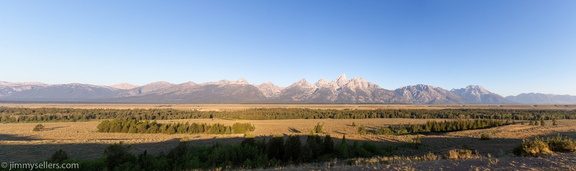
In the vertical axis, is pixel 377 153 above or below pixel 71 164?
below

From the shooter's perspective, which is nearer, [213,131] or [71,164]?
[71,164]

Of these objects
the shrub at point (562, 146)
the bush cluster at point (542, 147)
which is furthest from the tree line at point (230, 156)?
the shrub at point (562, 146)

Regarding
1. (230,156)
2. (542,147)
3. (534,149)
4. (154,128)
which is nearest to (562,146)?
(542,147)

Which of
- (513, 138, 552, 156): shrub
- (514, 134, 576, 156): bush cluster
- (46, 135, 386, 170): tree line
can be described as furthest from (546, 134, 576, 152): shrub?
(46, 135, 386, 170): tree line

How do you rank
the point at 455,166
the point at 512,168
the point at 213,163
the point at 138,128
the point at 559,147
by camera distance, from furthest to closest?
the point at 138,128 < the point at 213,163 < the point at 559,147 < the point at 455,166 < the point at 512,168

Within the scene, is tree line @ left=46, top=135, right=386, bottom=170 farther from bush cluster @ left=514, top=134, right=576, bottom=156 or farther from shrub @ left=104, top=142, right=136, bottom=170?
bush cluster @ left=514, top=134, right=576, bottom=156

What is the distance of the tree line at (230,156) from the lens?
50.2 feet

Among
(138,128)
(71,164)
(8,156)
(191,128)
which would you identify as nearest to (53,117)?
(138,128)

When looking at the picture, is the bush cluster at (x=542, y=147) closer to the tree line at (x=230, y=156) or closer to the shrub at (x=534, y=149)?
the shrub at (x=534, y=149)

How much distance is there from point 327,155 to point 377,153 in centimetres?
488

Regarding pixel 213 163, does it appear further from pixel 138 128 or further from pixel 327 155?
pixel 138 128

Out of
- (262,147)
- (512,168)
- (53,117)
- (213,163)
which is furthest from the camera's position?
(53,117)

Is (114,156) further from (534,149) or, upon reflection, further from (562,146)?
(562,146)

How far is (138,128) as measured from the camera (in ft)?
150
